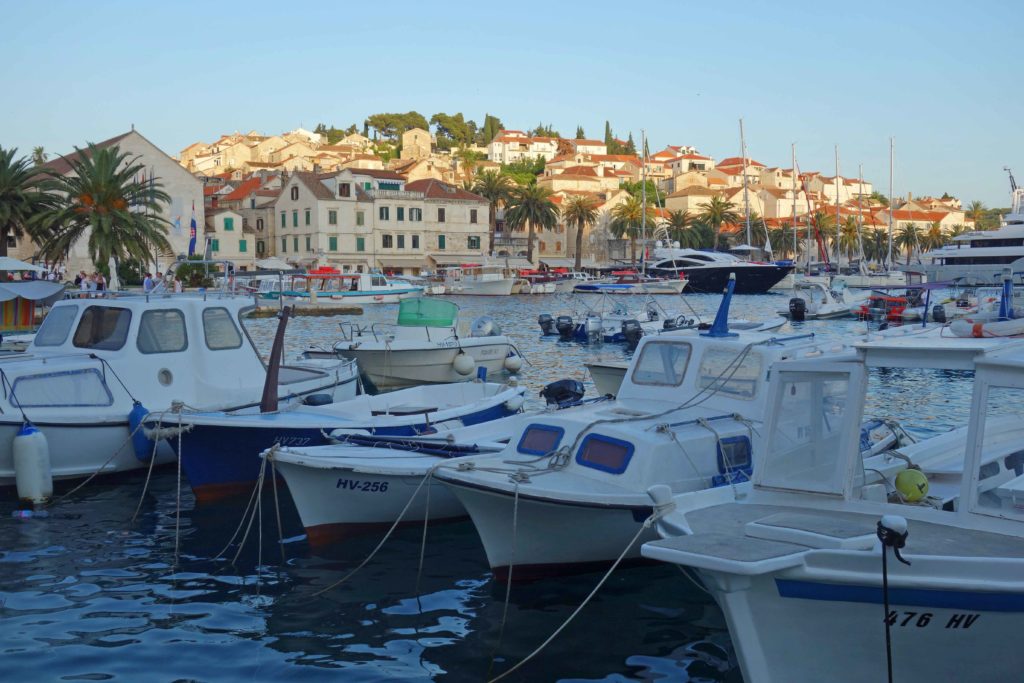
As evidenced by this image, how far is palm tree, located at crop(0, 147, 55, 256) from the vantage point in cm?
4209

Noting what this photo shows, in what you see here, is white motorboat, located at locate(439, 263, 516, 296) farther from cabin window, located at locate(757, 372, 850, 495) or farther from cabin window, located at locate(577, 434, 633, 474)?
cabin window, located at locate(757, 372, 850, 495)

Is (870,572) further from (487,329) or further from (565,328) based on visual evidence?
→ (565,328)

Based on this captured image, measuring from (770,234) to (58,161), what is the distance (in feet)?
261

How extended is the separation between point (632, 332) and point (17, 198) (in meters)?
26.8

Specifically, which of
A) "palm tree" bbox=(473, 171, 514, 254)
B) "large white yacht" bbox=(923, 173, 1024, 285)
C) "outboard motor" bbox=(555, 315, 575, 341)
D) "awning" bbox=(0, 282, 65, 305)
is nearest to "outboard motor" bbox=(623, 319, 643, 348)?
"outboard motor" bbox=(555, 315, 575, 341)

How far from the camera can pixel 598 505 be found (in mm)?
10406

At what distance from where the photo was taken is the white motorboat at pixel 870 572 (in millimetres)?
6969

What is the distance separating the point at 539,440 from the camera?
1200 centimetres

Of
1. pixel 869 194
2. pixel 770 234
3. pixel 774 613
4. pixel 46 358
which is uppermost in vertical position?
pixel 869 194

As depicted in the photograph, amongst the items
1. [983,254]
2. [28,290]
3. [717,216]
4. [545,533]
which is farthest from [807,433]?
[717,216]

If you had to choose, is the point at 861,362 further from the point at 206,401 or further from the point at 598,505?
the point at 206,401

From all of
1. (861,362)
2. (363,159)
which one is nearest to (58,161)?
(363,159)

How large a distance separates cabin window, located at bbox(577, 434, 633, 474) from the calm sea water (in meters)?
1.32

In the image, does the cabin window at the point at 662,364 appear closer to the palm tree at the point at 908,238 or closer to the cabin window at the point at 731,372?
the cabin window at the point at 731,372
